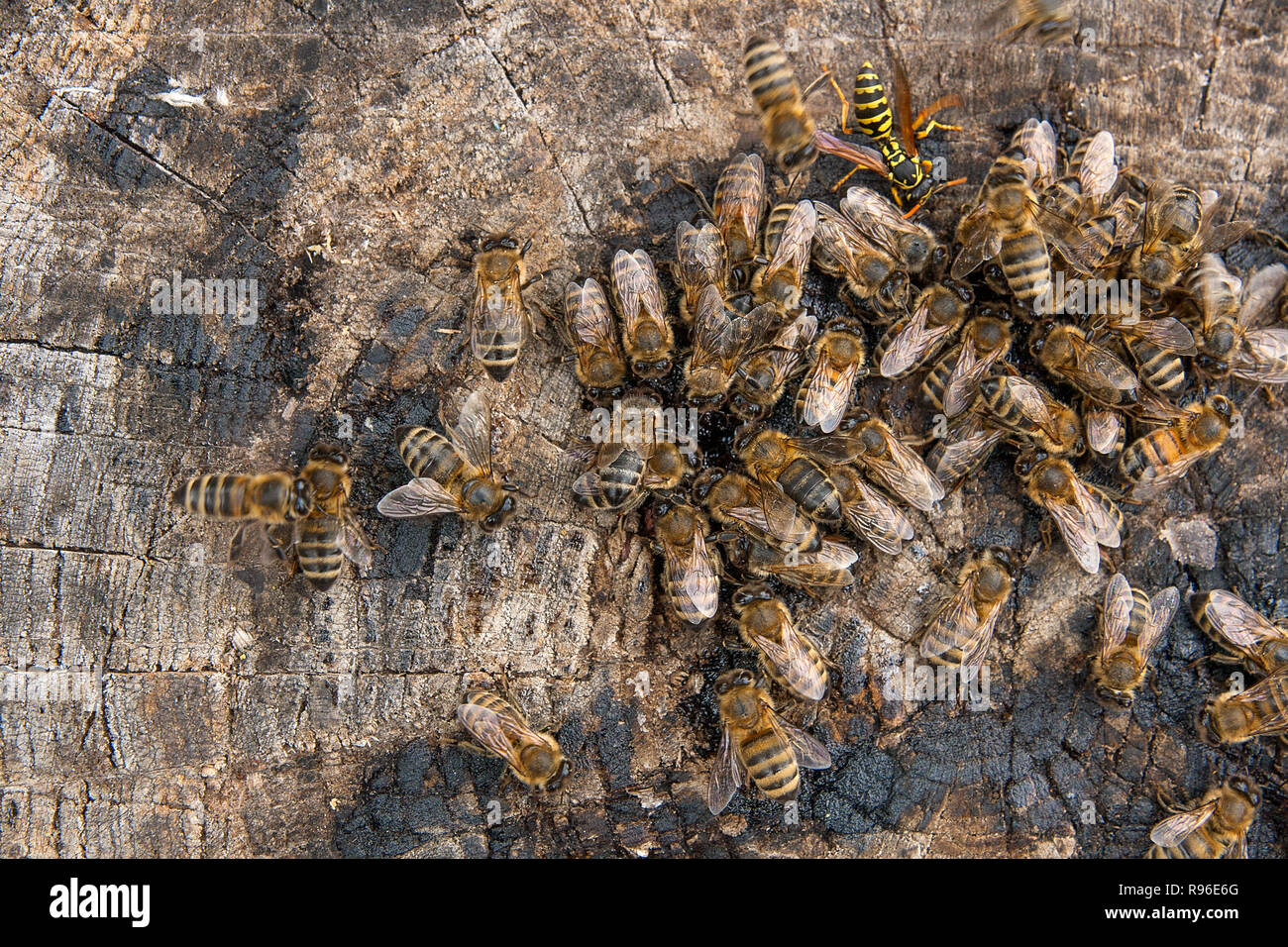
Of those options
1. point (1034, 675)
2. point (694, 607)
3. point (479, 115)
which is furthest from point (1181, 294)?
point (479, 115)

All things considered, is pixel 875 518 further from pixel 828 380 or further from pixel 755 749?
pixel 755 749

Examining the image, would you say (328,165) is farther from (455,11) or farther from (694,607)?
(694,607)

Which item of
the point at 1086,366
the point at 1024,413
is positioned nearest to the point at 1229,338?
the point at 1086,366

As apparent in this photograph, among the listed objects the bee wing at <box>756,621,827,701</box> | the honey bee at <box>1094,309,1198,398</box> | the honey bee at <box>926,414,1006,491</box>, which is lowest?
the bee wing at <box>756,621,827,701</box>

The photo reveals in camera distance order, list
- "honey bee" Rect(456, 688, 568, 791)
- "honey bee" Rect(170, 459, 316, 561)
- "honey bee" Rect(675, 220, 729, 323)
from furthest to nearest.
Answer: "honey bee" Rect(675, 220, 729, 323) < "honey bee" Rect(456, 688, 568, 791) < "honey bee" Rect(170, 459, 316, 561)

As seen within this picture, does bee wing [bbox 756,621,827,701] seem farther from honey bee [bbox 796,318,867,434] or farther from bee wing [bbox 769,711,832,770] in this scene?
honey bee [bbox 796,318,867,434]

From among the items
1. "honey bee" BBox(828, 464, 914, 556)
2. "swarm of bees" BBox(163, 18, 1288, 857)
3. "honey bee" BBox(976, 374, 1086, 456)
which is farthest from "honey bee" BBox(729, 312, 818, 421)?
"honey bee" BBox(976, 374, 1086, 456)
